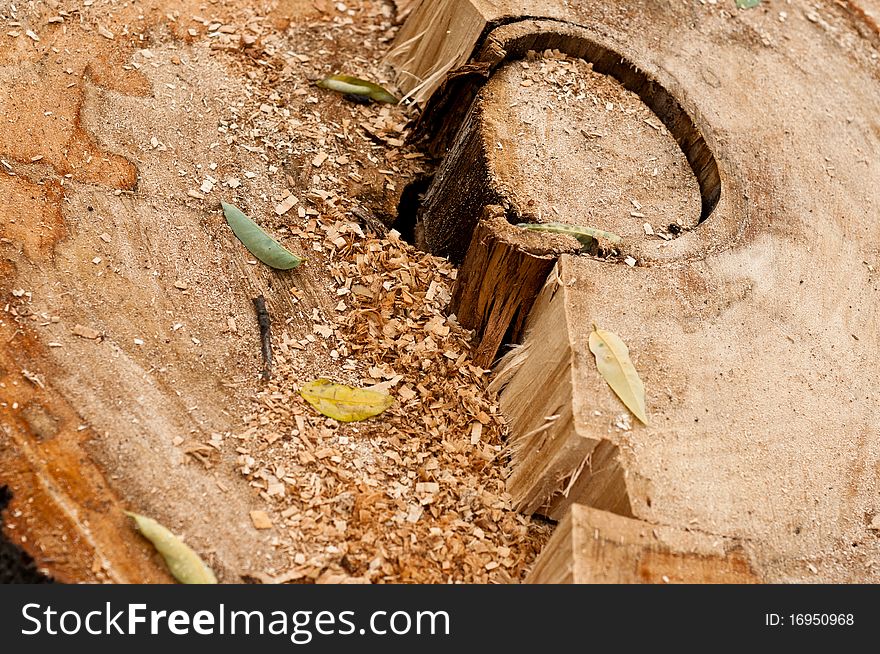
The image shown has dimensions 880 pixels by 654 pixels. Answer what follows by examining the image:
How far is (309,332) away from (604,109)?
929mm

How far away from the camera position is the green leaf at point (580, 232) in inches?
73.2

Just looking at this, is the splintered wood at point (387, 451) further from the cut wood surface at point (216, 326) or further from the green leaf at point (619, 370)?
the green leaf at point (619, 370)

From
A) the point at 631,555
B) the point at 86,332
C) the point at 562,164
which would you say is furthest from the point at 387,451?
the point at 562,164

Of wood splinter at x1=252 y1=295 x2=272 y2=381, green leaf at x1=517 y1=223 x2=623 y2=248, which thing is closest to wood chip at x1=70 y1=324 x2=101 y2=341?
wood splinter at x1=252 y1=295 x2=272 y2=381

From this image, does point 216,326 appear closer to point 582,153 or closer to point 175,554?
point 175,554

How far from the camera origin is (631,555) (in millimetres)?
1513

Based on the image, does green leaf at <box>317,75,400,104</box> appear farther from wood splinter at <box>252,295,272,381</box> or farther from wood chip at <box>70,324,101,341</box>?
wood chip at <box>70,324,101,341</box>

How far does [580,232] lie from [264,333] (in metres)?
0.73

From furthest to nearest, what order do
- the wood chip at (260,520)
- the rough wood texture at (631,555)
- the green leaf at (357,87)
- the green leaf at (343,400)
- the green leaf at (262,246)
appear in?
the green leaf at (357,87), the green leaf at (262,246), the green leaf at (343,400), the wood chip at (260,520), the rough wood texture at (631,555)

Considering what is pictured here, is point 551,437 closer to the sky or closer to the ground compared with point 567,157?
closer to the ground

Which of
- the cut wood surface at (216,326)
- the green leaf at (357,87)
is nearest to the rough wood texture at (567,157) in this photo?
the cut wood surface at (216,326)

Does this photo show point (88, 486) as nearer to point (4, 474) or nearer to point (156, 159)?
point (4, 474)

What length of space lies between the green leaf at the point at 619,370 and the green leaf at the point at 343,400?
18.3 inches

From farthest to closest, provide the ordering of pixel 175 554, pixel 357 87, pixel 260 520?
pixel 357 87, pixel 260 520, pixel 175 554
